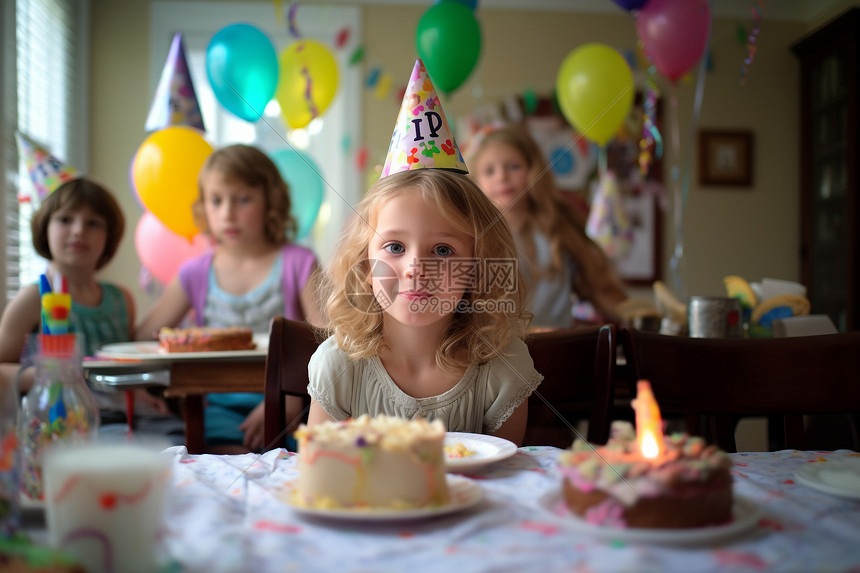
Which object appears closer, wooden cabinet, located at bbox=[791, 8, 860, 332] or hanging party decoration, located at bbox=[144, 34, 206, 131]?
hanging party decoration, located at bbox=[144, 34, 206, 131]

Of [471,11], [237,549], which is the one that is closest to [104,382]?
[237,549]

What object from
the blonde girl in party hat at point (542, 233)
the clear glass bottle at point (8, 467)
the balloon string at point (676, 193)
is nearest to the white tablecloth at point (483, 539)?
the clear glass bottle at point (8, 467)

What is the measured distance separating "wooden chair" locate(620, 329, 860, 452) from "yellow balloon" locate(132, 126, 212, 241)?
67.3 inches

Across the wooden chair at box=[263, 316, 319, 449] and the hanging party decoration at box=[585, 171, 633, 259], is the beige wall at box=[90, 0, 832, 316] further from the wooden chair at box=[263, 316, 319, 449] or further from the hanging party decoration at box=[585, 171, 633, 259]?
the wooden chair at box=[263, 316, 319, 449]

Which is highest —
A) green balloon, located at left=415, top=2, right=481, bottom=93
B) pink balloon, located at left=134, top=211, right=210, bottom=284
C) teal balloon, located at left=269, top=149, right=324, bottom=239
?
green balloon, located at left=415, top=2, right=481, bottom=93

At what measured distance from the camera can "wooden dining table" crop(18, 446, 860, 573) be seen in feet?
1.56

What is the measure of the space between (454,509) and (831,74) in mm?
A: 4201

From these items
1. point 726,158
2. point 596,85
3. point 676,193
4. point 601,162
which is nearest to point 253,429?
point 596,85

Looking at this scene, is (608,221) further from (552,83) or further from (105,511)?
(105,511)

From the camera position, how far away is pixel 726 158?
4.26 metres

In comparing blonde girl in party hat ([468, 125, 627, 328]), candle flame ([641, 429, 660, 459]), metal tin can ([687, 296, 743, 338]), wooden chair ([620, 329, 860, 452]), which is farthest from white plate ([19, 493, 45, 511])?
blonde girl in party hat ([468, 125, 627, 328])

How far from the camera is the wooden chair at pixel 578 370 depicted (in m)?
1.09

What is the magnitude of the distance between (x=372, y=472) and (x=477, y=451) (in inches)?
8.7

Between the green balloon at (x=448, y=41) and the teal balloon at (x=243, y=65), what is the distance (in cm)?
57
